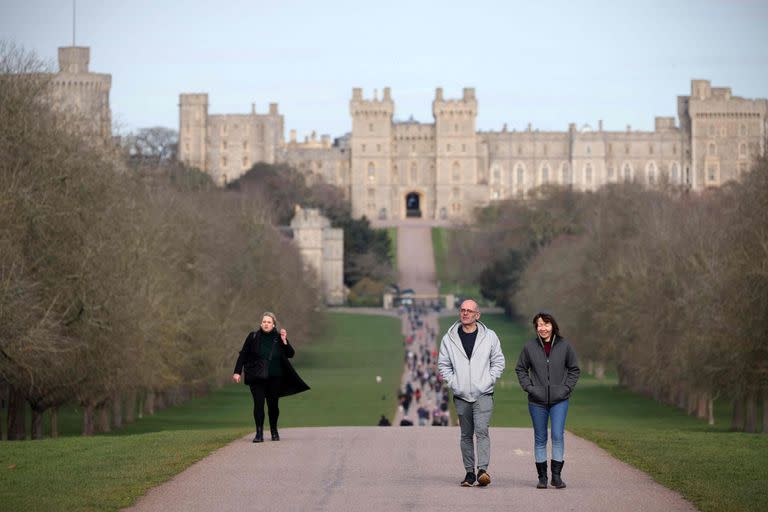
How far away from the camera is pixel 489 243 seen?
101250 mm

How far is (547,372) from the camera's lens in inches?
446

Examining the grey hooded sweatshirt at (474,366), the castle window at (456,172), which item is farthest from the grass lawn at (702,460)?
the castle window at (456,172)

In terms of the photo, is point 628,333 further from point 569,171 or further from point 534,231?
point 569,171

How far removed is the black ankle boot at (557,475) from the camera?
11234 millimetres

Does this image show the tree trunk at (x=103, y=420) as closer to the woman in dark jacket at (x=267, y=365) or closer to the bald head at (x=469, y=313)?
the woman in dark jacket at (x=267, y=365)

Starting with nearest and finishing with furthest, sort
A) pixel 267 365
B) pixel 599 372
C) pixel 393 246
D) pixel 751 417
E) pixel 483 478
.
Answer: pixel 483 478 < pixel 267 365 < pixel 751 417 < pixel 599 372 < pixel 393 246

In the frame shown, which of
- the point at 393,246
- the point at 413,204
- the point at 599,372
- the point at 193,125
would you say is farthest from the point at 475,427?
the point at 413,204

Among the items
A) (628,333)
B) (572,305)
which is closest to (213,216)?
(572,305)

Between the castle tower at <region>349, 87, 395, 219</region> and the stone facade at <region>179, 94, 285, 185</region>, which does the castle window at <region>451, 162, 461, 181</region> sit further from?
the stone facade at <region>179, 94, 285, 185</region>

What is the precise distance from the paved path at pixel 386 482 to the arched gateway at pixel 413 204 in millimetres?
128734

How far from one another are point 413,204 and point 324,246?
51366 mm

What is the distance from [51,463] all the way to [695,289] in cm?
1957

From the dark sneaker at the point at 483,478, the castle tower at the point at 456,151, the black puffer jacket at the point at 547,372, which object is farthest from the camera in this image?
the castle tower at the point at 456,151

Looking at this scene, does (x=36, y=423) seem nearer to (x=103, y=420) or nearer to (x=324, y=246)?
(x=103, y=420)
